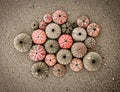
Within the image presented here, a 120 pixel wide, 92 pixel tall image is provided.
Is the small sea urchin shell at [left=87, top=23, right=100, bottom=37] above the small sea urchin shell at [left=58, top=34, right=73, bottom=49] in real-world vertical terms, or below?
above

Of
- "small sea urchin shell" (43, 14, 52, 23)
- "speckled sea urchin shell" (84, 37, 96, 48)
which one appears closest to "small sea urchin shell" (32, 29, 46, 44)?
"small sea urchin shell" (43, 14, 52, 23)

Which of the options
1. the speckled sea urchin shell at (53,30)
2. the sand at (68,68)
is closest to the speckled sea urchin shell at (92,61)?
the sand at (68,68)

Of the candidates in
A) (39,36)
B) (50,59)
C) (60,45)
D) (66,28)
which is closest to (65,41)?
(60,45)

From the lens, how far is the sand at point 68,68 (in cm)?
727

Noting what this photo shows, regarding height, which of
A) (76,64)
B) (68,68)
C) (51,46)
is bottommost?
(68,68)

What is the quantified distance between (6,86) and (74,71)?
86.3 inches

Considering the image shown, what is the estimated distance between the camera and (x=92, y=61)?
6.84 meters

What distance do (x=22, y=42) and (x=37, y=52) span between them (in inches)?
20.7

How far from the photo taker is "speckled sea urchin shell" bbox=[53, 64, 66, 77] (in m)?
7.00

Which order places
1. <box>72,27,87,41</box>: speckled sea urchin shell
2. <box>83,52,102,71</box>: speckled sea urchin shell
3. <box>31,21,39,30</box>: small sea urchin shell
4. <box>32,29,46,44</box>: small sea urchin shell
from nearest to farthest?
1. <box>83,52,102,71</box>: speckled sea urchin shell
2. <box>72,27,87,41</box>: speckled sea urchin shell
3. <box>32,29,46,44</box>: small sea urchin shell
4. <box>31,21,39,30</box>: small sea urchin shell

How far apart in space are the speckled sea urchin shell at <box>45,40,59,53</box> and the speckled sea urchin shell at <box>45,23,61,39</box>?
18cm

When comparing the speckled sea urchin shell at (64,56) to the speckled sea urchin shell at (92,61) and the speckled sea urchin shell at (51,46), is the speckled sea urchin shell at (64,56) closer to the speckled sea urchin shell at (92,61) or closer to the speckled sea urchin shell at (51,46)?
the speckled sea urchin shell at (51,46)

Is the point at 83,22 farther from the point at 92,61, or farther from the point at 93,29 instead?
the point at 92,61

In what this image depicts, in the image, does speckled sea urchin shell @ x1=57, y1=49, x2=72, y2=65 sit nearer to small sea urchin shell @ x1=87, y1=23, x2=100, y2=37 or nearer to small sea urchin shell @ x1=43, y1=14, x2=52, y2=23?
small sea urchin shell @ x1=87, y1=23, x2=100, y2=37
